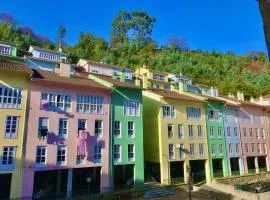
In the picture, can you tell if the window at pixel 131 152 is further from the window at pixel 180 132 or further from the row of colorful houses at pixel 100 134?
the window at pixel 180 132

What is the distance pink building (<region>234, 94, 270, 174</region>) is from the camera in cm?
4181

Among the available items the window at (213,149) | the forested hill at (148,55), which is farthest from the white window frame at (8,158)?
the forested hill at (148,55)

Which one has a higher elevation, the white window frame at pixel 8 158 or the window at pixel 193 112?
the window at pixel 193 112

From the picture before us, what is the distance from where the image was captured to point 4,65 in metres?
22.5

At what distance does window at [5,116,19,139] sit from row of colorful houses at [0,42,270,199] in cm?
8

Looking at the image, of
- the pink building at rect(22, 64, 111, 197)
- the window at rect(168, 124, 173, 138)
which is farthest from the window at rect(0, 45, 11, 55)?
the window at rect(168, 124, 173, 138)

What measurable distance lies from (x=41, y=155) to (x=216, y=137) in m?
24.7

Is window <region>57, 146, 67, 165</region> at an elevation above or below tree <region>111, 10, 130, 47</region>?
below

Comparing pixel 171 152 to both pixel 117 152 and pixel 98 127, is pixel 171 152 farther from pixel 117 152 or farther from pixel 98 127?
pixel 98 127

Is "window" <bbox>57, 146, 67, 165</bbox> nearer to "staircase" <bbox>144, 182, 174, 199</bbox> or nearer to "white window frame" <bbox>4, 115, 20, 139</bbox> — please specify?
"white window frame" <bbox>4, 115, 20, 139</bbox>

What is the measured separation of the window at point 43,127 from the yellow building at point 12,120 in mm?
1386

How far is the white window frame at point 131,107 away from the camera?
95.2ft

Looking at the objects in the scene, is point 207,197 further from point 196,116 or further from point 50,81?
point 50,81

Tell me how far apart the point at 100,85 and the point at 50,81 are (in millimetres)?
5414
